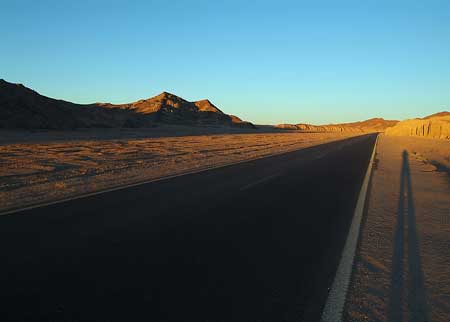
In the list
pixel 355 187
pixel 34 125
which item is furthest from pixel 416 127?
pixel 355 187

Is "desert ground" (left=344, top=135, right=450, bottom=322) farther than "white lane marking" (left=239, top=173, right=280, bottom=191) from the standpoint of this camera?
No

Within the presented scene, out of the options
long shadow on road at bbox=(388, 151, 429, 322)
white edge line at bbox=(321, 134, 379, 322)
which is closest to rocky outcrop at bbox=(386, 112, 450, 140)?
long shadow on road at bbox=(388, 151, 429, 322)

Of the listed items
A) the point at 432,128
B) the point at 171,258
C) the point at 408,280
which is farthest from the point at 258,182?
the point at 432,128

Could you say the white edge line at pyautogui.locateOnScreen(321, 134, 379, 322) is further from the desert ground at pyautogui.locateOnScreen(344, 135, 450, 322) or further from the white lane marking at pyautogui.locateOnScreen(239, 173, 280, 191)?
the white lane marking at pyautogui.locateOnScreen(239, 173, 280, 191)

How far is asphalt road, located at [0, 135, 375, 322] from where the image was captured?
12.7 feet

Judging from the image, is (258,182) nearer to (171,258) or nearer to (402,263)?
(402,263)

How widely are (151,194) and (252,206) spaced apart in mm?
2864

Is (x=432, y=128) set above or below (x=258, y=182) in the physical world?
below

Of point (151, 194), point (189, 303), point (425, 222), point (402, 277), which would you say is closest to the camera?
point (189, 303)

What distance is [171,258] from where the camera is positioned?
17.5 feet

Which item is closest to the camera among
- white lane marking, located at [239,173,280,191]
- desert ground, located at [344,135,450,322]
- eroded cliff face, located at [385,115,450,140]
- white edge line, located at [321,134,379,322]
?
white edge line, located at [321,134,379,322]

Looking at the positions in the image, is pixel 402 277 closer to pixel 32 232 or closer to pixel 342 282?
pixel 342 282

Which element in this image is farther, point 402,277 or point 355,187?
point 355,187

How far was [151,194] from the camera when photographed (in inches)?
413
